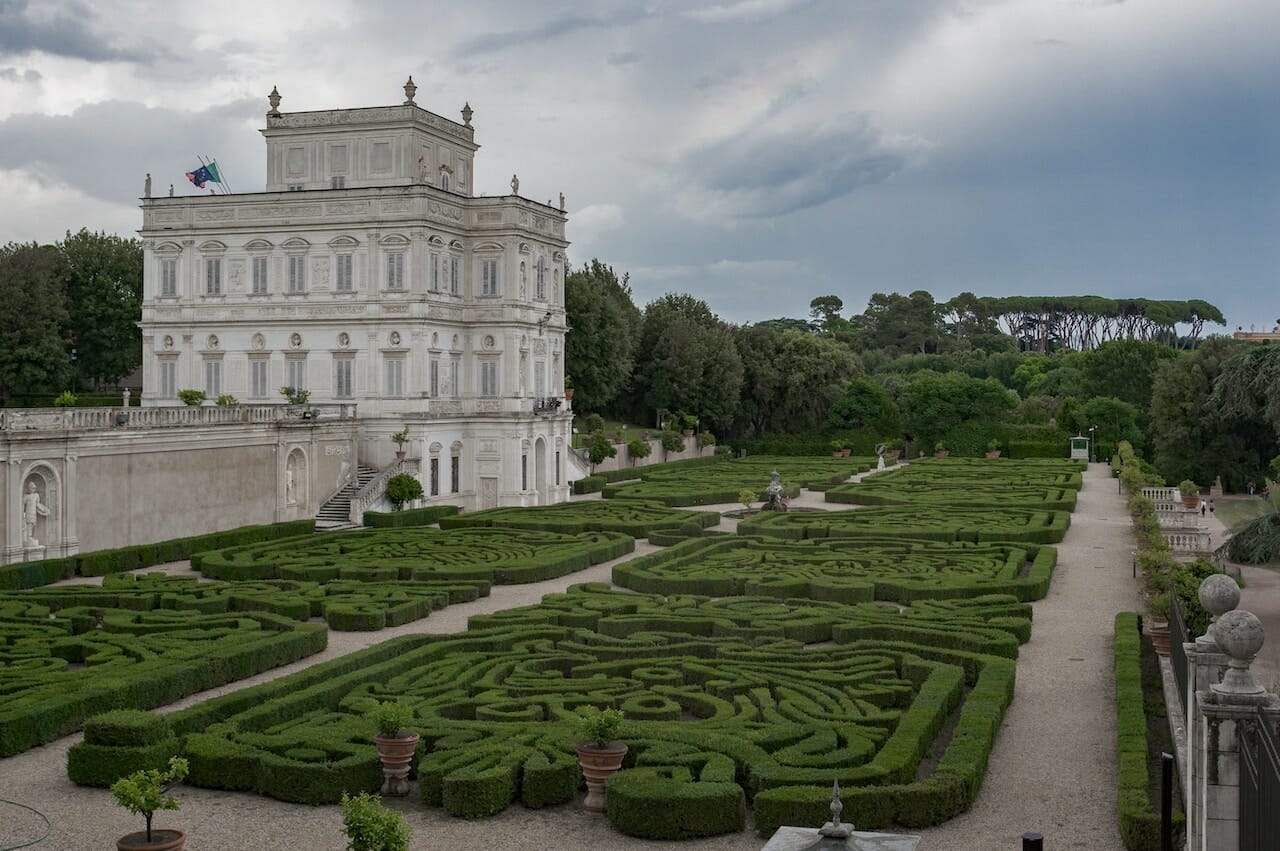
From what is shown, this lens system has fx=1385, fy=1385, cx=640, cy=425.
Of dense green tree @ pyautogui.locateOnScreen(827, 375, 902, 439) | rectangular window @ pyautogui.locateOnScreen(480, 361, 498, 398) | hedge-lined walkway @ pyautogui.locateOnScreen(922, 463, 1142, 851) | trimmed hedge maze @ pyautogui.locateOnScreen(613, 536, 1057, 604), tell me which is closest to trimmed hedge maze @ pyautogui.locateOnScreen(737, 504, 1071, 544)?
trimmed hedge maze @ pyautogui.locateOnScreen(613, 536, 1057, 604)

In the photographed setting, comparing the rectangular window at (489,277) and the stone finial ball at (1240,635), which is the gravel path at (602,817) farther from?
the rectangular window at (489,277)

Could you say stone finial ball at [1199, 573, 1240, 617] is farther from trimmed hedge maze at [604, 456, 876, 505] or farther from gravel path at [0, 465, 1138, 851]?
trimmed hedge maze at [604, 456, 876, 505]

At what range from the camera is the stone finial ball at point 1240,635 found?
9.12 m

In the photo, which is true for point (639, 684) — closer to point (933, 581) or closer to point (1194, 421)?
point (933, 581)

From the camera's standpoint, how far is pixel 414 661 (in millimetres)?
19234

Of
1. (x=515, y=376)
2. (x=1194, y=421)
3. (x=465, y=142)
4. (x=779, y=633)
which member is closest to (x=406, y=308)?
(x=515, y=376)

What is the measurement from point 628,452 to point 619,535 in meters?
28.5

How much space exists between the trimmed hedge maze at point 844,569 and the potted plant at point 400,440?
49.6ft

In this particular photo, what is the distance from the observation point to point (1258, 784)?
8.68 m

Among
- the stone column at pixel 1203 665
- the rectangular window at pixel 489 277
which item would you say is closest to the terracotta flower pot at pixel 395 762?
the stone column at pixel 1203 665

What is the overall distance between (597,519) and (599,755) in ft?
82.8

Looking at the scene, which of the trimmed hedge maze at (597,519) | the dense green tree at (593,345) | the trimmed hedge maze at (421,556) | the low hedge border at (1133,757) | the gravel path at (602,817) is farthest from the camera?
the dense green tree at (593,345)

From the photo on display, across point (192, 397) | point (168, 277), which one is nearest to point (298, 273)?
point (168, 277)

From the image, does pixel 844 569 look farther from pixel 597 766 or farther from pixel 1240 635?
pixel 1240 635
